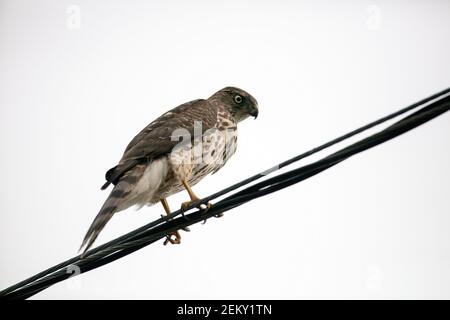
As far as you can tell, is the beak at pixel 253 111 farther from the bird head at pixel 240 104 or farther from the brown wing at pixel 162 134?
the brown wing at pixel 162 134

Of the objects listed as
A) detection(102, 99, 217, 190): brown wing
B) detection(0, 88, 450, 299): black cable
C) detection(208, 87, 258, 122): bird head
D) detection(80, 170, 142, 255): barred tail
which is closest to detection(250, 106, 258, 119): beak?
detection(208, 87, 258, 122): bird head

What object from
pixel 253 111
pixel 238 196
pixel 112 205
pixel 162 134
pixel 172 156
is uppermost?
pixel 253 111

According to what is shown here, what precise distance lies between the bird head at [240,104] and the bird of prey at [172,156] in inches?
9.5

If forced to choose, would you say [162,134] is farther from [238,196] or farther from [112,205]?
[238,196]

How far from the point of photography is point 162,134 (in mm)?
4355

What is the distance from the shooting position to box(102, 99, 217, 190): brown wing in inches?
158

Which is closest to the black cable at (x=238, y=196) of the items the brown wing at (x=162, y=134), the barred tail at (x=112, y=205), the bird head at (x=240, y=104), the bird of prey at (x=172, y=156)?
the barred tail at (x=112, y=205)

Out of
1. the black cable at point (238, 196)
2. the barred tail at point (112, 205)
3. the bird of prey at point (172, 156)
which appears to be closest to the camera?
the black cable at point (238, 196)

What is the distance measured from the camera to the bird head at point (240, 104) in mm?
5391

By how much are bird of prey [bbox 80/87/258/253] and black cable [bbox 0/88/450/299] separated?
60 centimetres

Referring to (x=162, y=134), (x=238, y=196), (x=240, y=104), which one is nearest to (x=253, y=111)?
(x=240, y=104)

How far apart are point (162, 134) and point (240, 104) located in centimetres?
131
